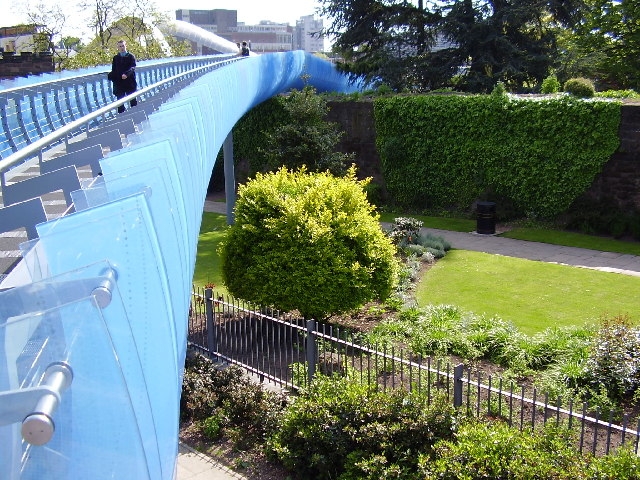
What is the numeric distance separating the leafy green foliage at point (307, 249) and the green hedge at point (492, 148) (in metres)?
8.48

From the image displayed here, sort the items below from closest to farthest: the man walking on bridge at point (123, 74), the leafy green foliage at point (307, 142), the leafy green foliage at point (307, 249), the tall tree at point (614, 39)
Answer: the leafy green foliage at point (307, 249) < the man walking on bridge at point (123, 74) < the leafy green foliage at point (307, 142) < the tall tree at point (614, 39)

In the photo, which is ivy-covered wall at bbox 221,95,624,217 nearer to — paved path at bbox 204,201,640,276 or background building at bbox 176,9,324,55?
paved path at bbox 204,201,640,276

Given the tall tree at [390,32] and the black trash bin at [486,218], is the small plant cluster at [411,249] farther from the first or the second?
the tall tree at [390,32]

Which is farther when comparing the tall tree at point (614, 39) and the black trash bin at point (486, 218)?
the tall tree at point (614, 39)

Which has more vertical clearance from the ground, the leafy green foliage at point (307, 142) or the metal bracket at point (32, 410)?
the metal bracket at point (32, 410)

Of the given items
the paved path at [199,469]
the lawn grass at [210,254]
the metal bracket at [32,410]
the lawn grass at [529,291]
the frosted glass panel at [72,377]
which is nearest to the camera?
the metal bracket at [32,410]

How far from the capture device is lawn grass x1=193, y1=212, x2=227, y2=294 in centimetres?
1487

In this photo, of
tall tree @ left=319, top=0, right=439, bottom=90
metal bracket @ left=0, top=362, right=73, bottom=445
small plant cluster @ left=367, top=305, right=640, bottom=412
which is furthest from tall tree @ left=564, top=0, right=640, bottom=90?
metal bracket @ left=0, top=362, right=73, bottom=445

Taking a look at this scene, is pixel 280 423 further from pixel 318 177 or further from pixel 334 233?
pixel 318 177

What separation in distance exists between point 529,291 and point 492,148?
23.7 feet

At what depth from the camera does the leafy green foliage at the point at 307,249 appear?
10.5 m

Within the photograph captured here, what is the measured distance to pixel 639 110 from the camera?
16906mm

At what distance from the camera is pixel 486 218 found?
59.5ft

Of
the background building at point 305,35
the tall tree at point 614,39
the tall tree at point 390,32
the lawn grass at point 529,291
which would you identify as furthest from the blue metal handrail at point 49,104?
the background building at point 305,35
